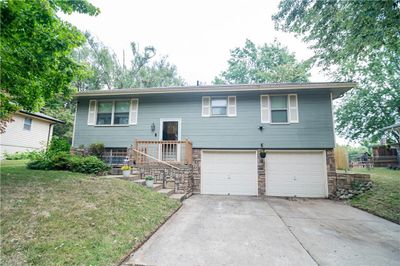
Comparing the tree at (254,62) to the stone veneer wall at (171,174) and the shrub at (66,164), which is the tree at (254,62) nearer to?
the stone veneer wall at (171,174)

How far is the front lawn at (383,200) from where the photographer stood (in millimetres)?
5324

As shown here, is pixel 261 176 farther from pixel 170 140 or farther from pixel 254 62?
pixel 254 62

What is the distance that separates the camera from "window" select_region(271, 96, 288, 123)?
852 centimetres

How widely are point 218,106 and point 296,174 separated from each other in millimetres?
4665

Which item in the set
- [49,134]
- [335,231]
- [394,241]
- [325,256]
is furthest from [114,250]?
[49,134]

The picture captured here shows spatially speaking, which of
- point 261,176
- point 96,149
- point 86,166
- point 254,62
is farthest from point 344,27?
point 254,62

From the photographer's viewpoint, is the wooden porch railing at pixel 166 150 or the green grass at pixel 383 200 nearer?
the green grass at pixel 383 200

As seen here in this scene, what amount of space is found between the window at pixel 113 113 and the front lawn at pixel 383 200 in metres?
10.3

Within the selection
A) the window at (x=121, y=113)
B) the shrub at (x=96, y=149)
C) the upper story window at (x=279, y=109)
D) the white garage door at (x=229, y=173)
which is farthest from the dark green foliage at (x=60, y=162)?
the upper story window at (x=279, y=109)

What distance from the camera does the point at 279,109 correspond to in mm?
8586

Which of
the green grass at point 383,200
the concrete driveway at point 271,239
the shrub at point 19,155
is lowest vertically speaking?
the concrete driveway at point 271,239

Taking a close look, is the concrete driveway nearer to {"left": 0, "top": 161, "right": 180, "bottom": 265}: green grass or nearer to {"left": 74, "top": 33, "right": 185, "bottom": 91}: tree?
{"left": 0, "top": 161, "right": 180, "bottom": 265}: green grass

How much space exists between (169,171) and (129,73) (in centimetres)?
1600

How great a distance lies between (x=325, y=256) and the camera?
302 cm
